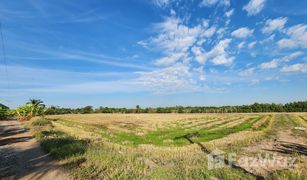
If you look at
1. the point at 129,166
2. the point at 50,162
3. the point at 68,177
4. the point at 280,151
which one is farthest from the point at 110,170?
the point at 280,151

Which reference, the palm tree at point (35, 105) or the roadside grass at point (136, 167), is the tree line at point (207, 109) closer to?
the palm tree at point (35, 105)

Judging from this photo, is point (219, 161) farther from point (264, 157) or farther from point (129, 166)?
point (129, 166)

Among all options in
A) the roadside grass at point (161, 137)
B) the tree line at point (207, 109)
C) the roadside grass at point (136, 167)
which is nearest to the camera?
the roadside grass at point (136, 167)

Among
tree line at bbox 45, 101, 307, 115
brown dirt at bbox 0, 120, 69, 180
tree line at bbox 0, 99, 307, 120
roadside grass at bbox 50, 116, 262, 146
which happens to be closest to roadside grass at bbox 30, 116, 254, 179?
brown dirt at bbox 0, 120, 69, 180

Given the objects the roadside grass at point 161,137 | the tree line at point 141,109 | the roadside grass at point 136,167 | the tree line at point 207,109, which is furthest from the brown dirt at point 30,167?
the tree line at point 207,109

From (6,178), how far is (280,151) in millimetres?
13924

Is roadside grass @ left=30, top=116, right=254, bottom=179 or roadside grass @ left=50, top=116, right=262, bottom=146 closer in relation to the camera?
roadside grass @ left=30, top=116, right=254, bottom=179

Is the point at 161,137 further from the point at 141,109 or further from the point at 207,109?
the point at 141,109

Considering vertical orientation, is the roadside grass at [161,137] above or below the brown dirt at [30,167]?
above

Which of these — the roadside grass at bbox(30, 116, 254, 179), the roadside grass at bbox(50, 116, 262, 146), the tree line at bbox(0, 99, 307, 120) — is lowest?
the roadside grass at bbox(30, 116, 254, 179)

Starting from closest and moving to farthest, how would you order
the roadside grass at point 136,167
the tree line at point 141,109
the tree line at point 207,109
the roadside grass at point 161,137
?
the roadside grass at point 136,167 → the roadside grass at point 161,137 → the tree line at point 141,109 → the tree line at point 207,109

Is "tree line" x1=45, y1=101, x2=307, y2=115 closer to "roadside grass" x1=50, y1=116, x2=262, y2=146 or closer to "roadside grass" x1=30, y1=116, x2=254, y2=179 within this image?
Answer: "roadside grass" x1=50, y1=116, x2=262, y2=146

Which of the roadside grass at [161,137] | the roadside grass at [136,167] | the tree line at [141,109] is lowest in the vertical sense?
the roadside grass at [136,167]

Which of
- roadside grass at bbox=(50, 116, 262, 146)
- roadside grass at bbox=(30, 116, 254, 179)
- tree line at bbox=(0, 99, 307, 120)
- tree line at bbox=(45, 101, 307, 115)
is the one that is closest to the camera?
roadside grass at bbox=(30, 116, 254, 179)
